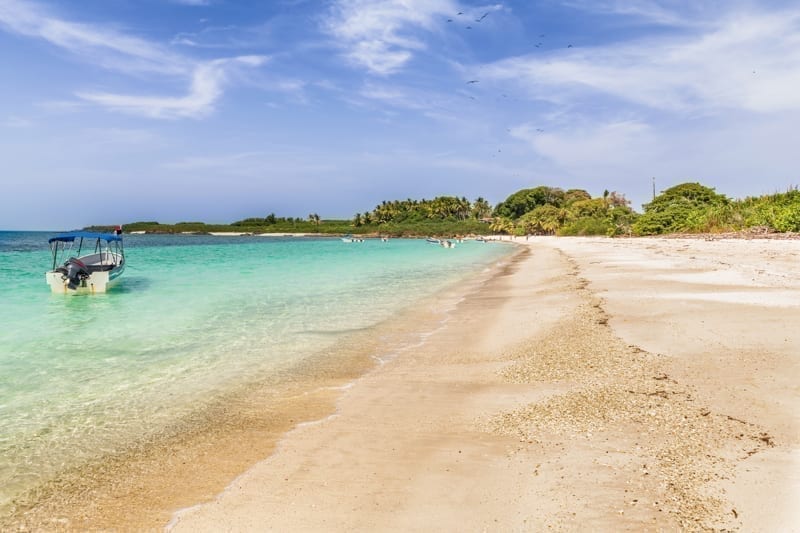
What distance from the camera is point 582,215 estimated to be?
115312 mm

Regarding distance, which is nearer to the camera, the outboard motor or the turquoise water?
the turquoise water

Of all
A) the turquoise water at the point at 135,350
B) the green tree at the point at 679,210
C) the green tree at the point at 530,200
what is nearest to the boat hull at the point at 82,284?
the turquoise water at the point at 135,350

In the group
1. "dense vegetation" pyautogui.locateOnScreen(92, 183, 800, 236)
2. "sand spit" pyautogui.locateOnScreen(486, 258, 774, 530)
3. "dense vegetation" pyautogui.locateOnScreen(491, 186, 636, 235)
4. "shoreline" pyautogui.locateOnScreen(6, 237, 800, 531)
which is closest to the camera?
"sand spit" pyautogui.locateOnScreen(486, 258, 774, 530)

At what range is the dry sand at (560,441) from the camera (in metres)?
4.01

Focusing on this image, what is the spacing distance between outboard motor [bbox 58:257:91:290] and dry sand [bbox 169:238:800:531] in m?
21.0

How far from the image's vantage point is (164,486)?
5.08 m

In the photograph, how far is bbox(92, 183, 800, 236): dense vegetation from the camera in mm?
46719

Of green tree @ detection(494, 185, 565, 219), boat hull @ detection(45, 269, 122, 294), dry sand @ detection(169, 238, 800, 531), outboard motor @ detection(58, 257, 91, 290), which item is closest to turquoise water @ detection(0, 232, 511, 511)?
boat hull @ detection(45, 269, 122, 294)

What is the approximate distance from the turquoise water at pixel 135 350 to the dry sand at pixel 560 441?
2738 millimetres

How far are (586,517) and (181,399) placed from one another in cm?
677

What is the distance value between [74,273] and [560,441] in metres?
25.9

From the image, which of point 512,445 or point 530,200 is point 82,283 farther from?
point 530,200

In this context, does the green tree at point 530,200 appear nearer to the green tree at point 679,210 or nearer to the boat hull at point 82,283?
the green tree at point 679,210

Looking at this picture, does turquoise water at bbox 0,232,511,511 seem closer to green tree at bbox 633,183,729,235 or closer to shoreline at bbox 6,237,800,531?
shoreline at bbox 6,237,800,531
